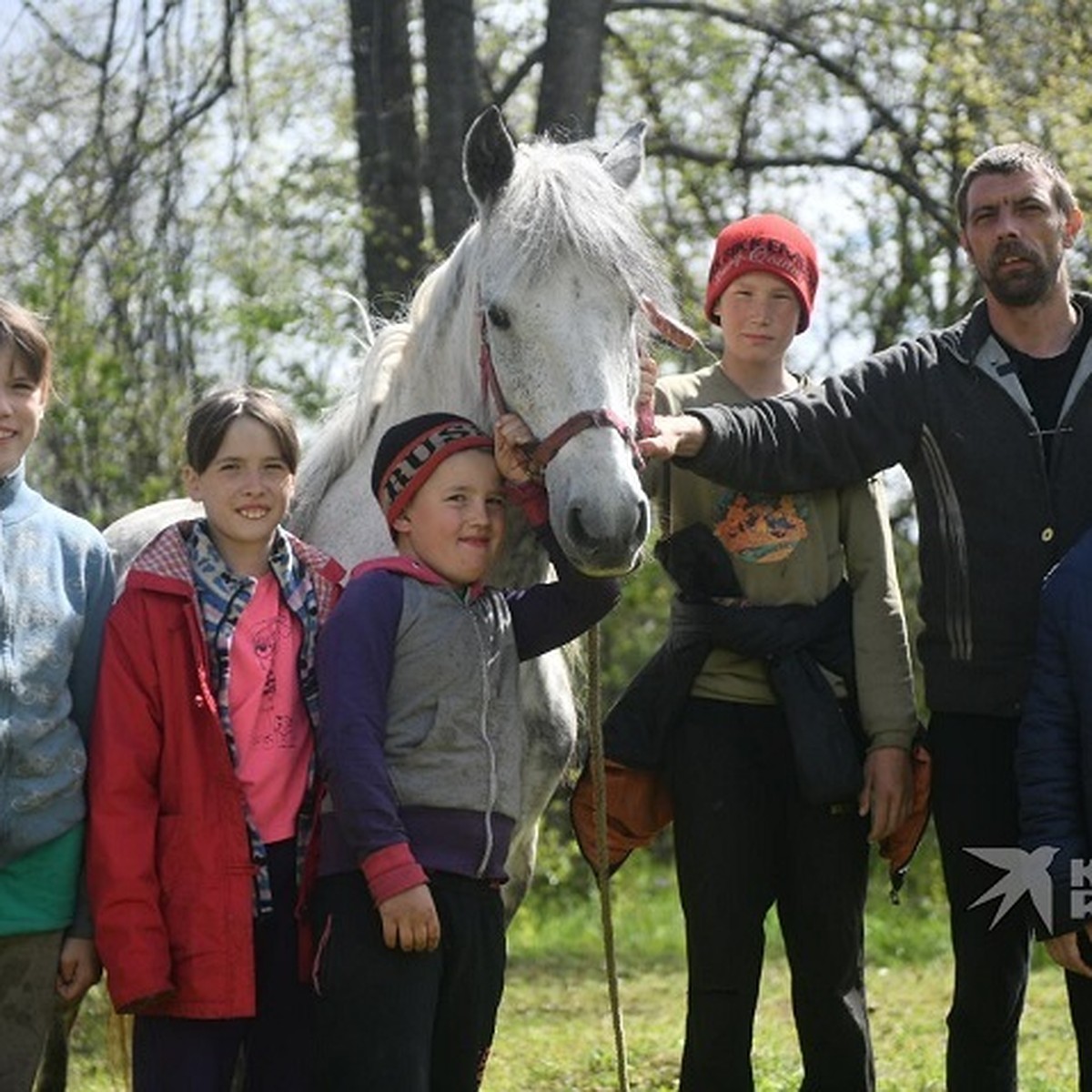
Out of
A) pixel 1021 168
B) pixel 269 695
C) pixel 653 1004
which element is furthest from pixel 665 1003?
pixel 269 695

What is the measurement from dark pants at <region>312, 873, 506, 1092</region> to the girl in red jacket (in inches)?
6.0

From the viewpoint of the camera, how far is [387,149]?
934cm

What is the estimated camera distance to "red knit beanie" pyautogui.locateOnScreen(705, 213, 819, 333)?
3684 mm

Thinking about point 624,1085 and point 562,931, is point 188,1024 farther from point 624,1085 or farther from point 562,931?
point 562,931

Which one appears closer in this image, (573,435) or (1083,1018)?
(573,435)

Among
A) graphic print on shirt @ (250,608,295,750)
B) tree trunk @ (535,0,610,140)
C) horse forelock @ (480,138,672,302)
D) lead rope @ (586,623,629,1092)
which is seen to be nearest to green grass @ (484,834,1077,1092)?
lead rope @ (586,623,629,1092)

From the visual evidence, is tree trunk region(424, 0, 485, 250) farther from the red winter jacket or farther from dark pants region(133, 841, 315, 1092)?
dark pants region(133, 841, 315, 1092)

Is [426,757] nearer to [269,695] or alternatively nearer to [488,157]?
[269,695]

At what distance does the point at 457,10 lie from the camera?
27.9 ft

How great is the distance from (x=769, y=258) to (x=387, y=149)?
19.6 feet

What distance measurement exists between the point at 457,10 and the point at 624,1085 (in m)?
6.12

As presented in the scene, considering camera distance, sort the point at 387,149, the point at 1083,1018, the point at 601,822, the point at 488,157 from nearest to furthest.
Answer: the point at 488,157
the point at 1083,1018
the point at 601,822
the point at 387,149

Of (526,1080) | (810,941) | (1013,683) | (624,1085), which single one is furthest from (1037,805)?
(526,1080)

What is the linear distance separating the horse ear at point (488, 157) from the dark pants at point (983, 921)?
4.57 ft
